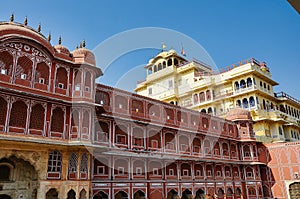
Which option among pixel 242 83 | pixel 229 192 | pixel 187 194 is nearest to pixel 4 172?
pixel 187 194

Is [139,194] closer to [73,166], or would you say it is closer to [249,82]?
[73,166]

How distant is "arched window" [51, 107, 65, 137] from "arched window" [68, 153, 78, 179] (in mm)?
2116

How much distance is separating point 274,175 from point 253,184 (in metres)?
3.88

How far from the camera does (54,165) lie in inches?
773

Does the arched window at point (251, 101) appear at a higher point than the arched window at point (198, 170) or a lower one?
higher

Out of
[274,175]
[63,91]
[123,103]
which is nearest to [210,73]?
[274,175]

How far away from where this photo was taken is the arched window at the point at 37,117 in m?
19.4

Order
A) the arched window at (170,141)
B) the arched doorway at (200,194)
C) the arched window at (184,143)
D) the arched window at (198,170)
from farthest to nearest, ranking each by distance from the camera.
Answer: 1. the arched window at (198,170)
2. the arched doorway at (200,194)
3. the arched window at (184,143)
4. the arched window at (170,141)

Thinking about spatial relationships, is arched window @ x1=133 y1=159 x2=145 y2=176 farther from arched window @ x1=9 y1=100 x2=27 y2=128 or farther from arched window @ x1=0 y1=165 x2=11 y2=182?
arched window @ x1=9 y1=100 x2=27 y2=128

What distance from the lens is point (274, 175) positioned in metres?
39.2

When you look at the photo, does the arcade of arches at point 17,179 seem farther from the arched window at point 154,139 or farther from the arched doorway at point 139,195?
the arched window at point 154,139

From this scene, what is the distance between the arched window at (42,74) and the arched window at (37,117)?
1.93 m

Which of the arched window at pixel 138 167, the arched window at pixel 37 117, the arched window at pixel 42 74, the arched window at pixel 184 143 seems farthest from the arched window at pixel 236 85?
the arched window at pixel 37 117

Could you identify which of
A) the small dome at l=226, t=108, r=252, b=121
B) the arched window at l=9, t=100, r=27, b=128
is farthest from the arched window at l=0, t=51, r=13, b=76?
the small dome at l=226, t=108, r=252, b=121
